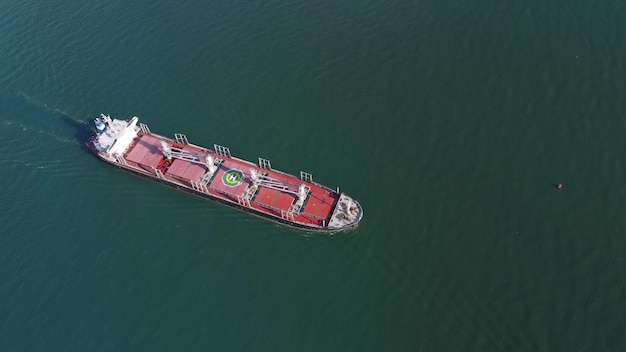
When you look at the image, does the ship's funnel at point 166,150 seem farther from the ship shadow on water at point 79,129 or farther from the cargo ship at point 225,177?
the ship shadow on water at point 79,129

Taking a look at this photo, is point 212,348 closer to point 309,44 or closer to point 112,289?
point 112,289

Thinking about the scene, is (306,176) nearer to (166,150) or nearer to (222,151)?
(222,151)

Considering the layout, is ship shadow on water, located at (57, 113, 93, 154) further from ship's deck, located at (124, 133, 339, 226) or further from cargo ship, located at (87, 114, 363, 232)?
ship's deck, located at (124, 133, 339, 226)

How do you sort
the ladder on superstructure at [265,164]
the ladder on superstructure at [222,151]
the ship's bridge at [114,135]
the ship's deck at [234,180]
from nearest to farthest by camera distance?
the ship's deck at [234,180], the ladder on superstructure at [265,164], the ladder on superstructure at [222,151], the ship's bridge at [114,135]

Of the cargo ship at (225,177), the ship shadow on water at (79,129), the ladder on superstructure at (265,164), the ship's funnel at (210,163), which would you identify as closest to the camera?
the cargo ship at (225,177)

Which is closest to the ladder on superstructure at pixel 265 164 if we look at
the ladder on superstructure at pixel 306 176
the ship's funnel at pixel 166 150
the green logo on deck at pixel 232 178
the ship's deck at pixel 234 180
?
the ship's deck at pixel 234 180

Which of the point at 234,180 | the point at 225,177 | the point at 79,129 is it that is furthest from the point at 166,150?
the point at 79,129

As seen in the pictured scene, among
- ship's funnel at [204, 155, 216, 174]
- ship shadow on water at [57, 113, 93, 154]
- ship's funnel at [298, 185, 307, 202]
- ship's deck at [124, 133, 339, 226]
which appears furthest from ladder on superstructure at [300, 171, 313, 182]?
Answer: ship shadow on water at [57, 113, 93, 154]
